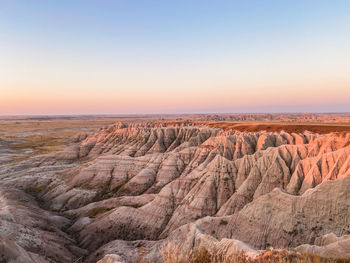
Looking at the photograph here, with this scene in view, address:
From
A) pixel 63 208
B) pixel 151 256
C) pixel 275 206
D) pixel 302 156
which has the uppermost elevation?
pixel 302 156

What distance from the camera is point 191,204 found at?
34406mm

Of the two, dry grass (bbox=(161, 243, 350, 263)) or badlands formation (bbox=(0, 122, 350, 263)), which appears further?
badlands formation (bbox=(0, 122, 350, 263))

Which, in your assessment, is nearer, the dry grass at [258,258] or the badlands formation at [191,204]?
the dry grass at [258,258]

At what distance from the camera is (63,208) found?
46031mm

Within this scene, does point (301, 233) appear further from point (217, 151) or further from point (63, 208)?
point (63, 208)

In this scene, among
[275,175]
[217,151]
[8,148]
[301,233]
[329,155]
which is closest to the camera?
[301,233]

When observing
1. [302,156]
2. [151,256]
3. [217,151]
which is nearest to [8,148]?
[217,151]

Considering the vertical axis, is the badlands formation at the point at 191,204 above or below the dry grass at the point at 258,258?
below

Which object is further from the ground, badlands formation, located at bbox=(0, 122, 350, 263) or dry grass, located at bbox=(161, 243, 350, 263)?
dry grass, located at bbox=(161, 243, 350, 263)

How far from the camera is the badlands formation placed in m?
21.2

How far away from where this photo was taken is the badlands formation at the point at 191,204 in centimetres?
2120

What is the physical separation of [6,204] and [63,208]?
36.1 feet

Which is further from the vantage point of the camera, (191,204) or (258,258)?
(191,204)

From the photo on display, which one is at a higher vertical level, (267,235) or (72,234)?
(267,235)
